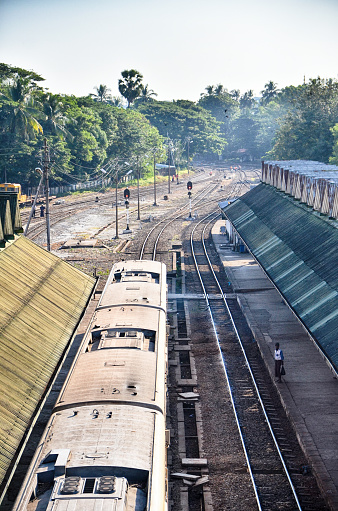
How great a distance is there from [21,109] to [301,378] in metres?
62.5

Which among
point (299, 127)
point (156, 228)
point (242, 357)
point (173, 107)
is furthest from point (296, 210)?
point (173, 107)

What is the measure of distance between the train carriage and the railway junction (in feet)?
2.88

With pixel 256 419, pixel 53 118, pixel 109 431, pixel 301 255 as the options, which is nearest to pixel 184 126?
pixel 53 118

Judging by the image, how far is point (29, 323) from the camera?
15.6m

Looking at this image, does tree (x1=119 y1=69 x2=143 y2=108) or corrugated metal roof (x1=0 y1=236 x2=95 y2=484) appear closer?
corrugated metal roof (x1=0 y1=236 x2=95 y2=484)

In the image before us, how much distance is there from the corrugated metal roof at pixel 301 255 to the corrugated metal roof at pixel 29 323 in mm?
7959

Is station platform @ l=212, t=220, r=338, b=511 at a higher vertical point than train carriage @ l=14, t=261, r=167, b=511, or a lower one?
higher

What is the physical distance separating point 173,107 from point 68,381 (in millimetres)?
136674

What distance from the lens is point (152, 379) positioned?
1441cm

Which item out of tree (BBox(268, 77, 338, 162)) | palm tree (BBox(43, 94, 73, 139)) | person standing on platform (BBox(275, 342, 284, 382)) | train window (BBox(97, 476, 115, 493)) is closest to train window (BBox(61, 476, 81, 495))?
train window (BBox(97, 476, 115, 493))

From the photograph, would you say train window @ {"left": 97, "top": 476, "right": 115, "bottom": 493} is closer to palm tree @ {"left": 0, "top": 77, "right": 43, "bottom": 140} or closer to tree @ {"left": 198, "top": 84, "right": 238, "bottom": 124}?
palm tree @ {"left": 0, "top": 77, "right": 43, "bottom": 140}

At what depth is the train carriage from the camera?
9.88 m

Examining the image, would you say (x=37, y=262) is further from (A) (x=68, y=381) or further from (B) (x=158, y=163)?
(B) (x=158, y=163)

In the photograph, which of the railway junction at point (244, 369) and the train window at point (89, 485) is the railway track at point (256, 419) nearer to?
the railway junction at point (244, 369)
